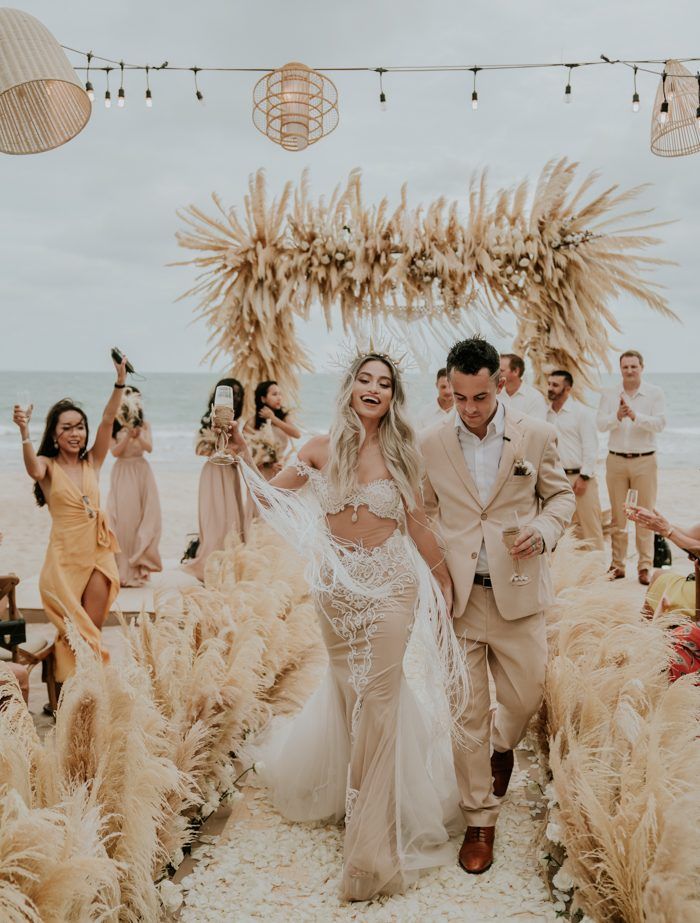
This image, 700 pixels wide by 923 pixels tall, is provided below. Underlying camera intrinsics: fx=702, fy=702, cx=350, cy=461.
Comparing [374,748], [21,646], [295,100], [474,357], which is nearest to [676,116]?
[295,100]

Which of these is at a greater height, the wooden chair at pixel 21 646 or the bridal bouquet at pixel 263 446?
the bridal bouquet at pixel 263 446

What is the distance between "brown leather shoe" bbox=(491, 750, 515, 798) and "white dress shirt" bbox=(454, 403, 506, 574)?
1.10 metres

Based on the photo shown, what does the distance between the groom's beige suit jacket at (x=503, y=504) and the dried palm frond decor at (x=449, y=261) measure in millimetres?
4623

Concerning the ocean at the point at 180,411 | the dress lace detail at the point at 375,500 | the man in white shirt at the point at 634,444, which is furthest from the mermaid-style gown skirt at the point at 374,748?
the ocean at the point at 180,411

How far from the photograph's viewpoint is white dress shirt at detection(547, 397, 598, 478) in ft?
25.3

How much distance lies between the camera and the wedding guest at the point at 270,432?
25.4 ft

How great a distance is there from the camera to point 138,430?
8.04m

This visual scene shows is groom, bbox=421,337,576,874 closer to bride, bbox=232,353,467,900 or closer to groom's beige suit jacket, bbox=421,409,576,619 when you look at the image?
groom's beige suit jacket, bbox=421,409,576,619

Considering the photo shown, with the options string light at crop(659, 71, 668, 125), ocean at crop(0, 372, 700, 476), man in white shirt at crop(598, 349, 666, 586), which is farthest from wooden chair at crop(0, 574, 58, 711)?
ocean at crop(0, 372, 700, 476)

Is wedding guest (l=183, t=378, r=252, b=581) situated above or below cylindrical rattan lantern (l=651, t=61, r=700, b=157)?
below

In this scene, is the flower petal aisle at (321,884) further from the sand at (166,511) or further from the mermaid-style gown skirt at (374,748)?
the sand at (166,511)

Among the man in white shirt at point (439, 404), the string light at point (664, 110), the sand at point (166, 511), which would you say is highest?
the string light at point (664, 110)

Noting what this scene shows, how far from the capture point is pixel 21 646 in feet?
14.2

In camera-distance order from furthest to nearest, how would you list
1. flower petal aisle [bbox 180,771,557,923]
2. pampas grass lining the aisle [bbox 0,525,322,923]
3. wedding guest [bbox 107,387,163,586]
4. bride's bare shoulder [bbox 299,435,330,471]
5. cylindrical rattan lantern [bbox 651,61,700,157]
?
wedding guest [bbox 107,387,163,586], cylindrical rattan lantern [bbox 651,61,700,157], bride's bare shoulder [bbox 299,435,330,471], flower petal aisle [bbox 180,771,557,923], pampas grass lining the aisle [bbox 0,525,322,923]
